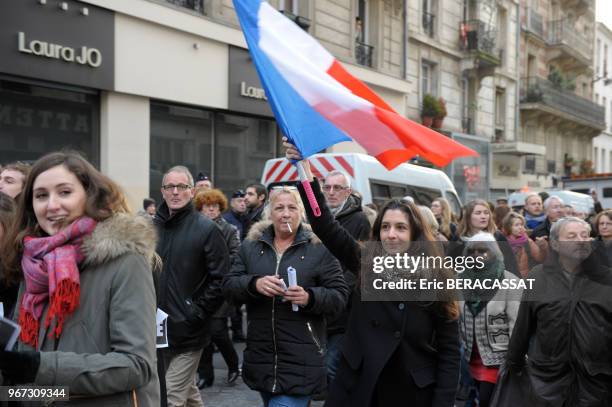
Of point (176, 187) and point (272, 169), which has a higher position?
point (272, 169)

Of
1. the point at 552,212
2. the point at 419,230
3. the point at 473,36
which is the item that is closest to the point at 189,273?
the point at 419,230

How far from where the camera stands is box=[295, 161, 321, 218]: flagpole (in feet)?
11.3

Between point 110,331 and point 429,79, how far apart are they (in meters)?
20.9

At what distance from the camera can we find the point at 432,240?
3381mm

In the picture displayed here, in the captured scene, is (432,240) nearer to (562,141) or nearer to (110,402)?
(110,402)

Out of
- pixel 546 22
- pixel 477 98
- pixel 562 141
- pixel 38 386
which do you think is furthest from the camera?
pixel 562 141

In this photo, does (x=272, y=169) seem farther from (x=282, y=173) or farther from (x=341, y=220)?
(x=341, y=220)

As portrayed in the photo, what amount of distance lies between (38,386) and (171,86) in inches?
416

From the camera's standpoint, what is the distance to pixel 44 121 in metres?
10.2

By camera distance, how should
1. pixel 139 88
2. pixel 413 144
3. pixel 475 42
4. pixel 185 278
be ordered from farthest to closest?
1. pixel 475 42
2. pixel 139 88
3. pixel 185 278
4. pixel 413 144

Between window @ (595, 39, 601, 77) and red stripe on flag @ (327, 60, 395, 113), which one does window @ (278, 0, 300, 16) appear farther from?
window @ (595, 39, 601, 77)

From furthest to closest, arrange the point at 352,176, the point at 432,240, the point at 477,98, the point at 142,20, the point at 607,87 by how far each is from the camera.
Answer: the point at 607,87 → the point at 477,98 → the point at 142,20 → the point at 352,176 → the point at 432,240

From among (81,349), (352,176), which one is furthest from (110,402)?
(352,176)

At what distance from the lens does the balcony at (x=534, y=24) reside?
98.6 ft
